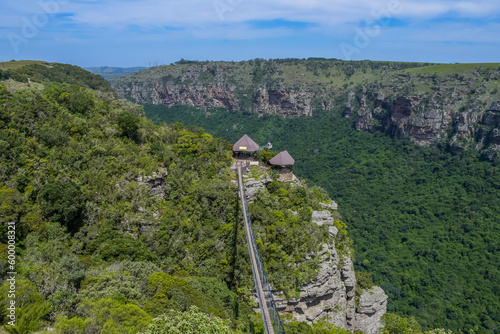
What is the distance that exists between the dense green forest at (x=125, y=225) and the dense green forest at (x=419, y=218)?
1092 inches

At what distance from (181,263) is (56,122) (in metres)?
18.1


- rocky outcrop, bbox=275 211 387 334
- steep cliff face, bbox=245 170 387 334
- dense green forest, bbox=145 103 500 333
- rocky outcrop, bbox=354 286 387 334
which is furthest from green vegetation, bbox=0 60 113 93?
dense green forest, bbox=145 103 500 333

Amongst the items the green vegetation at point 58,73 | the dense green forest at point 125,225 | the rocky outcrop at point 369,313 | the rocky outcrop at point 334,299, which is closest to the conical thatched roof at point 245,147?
the dense green forest at point 125,225

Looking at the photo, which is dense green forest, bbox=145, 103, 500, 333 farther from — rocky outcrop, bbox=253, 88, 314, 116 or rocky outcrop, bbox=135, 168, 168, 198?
rocky outcrop, bbox=135, 168, 168, 198

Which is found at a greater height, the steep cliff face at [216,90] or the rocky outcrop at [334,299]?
the steep cliff face at [216,90]

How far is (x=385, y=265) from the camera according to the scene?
59.7 m

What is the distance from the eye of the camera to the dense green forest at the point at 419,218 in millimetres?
49594

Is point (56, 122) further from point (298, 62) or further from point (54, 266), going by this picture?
point (298, 62)

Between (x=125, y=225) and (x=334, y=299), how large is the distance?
19.4 meters

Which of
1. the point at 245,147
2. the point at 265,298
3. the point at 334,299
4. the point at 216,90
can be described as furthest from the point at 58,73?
the point at 216,90

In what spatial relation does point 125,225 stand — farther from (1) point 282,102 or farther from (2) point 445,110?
(1) point 282,102

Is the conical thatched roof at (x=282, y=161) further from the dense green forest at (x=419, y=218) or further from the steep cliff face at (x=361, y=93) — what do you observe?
the steep cliff face at (x=361, y=93)

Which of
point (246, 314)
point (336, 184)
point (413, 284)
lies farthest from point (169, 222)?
point (336, 184)

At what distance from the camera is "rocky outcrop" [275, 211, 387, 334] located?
90.3 feet
